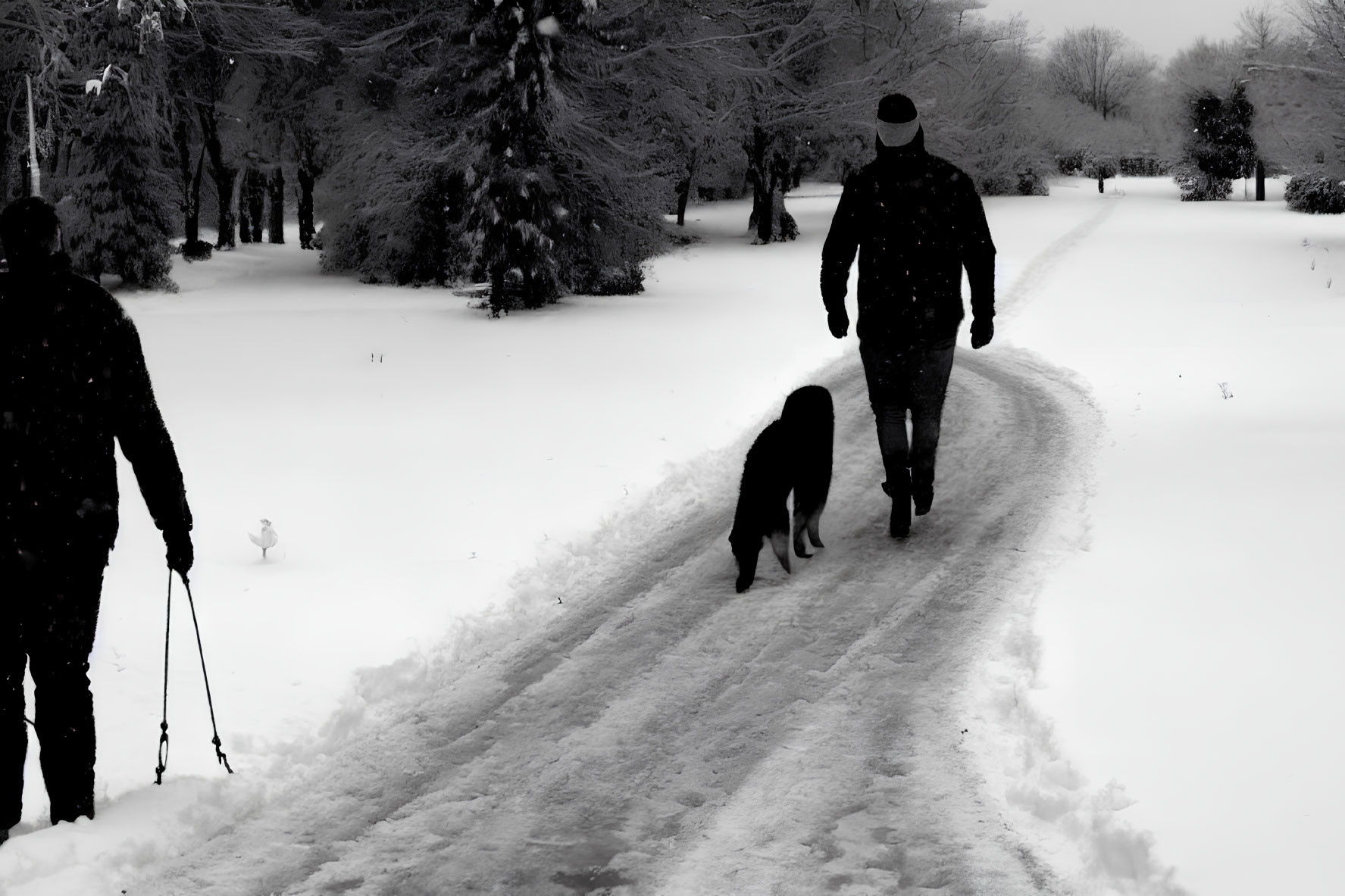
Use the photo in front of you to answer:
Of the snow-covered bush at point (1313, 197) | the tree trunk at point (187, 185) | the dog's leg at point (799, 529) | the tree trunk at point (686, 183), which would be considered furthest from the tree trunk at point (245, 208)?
the dog's leg at point (799, 529)

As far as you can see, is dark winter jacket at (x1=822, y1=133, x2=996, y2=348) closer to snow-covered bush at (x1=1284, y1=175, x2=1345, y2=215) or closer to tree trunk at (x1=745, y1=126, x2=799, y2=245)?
tree trunk at (x1=745, y1=126, x2=799, y2=245)

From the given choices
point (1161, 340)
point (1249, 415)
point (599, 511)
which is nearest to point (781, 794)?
point (599, 511)

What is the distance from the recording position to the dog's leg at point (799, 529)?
265 inches

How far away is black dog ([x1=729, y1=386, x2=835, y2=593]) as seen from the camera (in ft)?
20.8

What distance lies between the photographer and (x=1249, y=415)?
34.6ft

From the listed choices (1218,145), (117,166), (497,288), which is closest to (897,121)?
(497,288)

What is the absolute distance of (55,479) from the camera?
3721mm

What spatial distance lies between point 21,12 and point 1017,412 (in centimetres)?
1559

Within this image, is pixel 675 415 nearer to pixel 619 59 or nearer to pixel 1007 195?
pixel 619 59

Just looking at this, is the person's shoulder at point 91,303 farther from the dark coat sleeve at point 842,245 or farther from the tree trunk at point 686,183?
the tree trunk at point 686,183

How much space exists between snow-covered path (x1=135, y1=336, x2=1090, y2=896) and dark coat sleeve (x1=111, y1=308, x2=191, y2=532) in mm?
1136

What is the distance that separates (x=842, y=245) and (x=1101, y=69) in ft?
424

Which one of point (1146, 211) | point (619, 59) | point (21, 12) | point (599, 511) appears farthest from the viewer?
point (1146, 211)

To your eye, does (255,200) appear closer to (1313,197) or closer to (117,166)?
(117,166)
